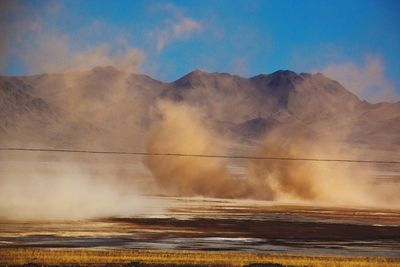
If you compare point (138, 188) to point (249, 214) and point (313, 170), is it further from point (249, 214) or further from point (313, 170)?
point (249, 214)

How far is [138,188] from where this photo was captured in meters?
114

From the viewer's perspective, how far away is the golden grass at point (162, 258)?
1492 inches

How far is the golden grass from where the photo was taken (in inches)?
1492

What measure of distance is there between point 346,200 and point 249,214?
32767 mm

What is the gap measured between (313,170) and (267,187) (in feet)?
39.6

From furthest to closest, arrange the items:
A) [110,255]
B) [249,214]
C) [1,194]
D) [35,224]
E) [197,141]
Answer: [197,141], [1,194], [249,214], [35,224], [110,255]

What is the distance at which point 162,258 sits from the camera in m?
39.7

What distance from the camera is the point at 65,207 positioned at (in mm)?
74312

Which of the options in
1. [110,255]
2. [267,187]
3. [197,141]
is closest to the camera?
[110,255]

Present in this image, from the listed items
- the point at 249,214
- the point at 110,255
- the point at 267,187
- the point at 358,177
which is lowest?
the point at 110,255

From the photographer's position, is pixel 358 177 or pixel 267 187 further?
pixel 358 177

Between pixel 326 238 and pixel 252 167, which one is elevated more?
pixel 252 167

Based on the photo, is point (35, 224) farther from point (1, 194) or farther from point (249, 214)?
point (1, 194)

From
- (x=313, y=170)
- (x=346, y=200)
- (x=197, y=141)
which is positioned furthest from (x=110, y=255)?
(x=197, y=141)
